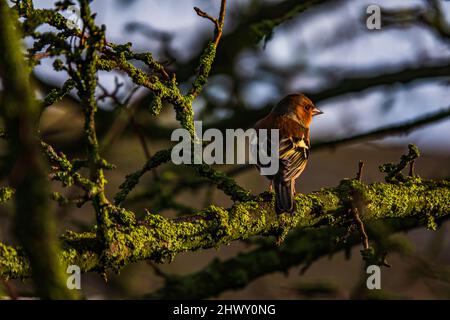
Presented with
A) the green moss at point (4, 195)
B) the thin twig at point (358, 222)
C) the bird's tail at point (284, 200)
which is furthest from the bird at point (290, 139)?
the green moss at point (4, 195)

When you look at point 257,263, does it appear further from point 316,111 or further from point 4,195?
point 4,195

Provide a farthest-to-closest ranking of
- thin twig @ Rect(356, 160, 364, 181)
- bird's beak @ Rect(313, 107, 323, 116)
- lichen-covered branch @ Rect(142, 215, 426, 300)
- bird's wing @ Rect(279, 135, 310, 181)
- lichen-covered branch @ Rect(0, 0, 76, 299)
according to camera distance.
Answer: bird's beak @ Rect(313, 107, 323, 116) < lichen-covered branch @ Rect(142, 215, 426, 300) < bird's wing @ Rect(279, 135, 310, 181) < thin twig @ Rect(356, 160, 364, 181) < lichen-covered branch @ Rect(0, 0, 76, 299)

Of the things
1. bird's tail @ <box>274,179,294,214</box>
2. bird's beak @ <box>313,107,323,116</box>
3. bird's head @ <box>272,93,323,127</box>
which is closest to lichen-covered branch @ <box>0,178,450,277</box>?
bird's tail @ <box>274,179,294,214</box>

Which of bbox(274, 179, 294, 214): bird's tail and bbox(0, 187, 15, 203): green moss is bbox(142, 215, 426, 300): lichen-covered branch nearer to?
bbox(274, 179, 294, 214): bird's tail

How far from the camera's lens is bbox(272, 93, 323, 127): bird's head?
555cm

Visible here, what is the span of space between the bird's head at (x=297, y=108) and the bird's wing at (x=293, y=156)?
45 centimetres

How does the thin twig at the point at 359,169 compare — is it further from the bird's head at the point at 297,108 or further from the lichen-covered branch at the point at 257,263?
the bird's head at the point at 297,108

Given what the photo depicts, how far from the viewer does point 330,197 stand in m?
3.57

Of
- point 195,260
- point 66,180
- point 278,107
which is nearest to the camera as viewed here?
point 66,180

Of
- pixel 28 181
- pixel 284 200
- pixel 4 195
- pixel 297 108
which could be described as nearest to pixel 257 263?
pixel 297 108

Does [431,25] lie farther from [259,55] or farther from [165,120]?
[165,120]

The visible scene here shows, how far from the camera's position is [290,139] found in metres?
4.97

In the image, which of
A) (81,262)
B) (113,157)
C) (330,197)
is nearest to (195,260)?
(113,157)
